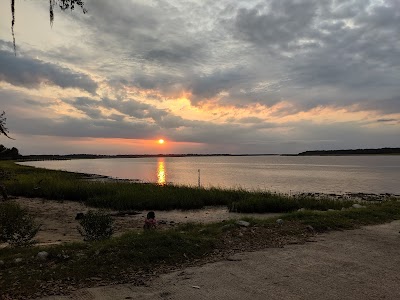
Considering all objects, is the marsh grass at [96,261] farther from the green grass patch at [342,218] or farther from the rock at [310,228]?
the green grass patch at [342,218]

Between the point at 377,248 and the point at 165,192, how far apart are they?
21.3 meters

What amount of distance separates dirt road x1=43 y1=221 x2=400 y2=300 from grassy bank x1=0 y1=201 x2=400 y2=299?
1.74 ft

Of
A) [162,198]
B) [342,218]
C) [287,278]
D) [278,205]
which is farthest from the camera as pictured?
[162,198]

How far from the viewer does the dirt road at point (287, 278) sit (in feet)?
20.7

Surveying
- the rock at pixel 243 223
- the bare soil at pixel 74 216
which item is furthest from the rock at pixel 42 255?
the bare soil at pixel 74 216

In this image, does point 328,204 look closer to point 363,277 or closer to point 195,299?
point 363,277

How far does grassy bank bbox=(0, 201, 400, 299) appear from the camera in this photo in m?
6.99

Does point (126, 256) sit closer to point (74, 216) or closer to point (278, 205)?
point (74, 216)

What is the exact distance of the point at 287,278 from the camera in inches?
278

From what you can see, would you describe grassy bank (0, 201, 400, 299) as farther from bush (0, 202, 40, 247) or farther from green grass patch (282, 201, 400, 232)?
bush (0, 202, 40, 247)

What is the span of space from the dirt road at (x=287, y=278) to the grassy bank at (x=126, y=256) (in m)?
0.53

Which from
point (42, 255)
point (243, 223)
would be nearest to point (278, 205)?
point (243, 223)

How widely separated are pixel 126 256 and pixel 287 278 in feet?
12.1

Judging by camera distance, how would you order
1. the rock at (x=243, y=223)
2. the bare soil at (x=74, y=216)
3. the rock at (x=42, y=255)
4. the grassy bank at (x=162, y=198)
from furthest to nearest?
the grassy bank at (x=162, y=198) < the bare soil at (x=74, y=216) < the rock at (x=243, y=223) < the rock at (x=42, y=255)
